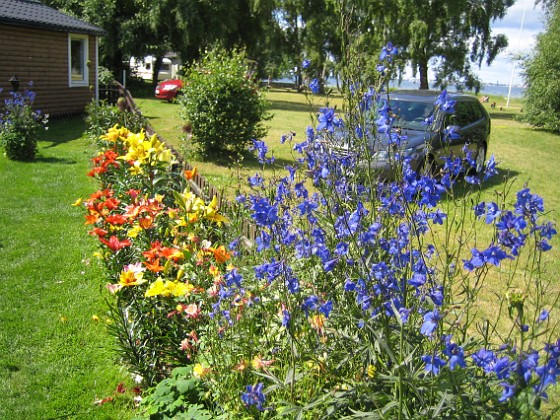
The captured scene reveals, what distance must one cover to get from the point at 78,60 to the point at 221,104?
11.5m

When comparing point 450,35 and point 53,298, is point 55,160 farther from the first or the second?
point 450,35

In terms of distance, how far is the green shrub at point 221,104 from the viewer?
33.5 feet

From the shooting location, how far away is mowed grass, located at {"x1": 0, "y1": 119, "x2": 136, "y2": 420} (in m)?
3.37

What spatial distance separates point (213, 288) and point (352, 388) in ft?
3.46

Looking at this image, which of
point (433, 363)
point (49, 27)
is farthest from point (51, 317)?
point (49, 27)

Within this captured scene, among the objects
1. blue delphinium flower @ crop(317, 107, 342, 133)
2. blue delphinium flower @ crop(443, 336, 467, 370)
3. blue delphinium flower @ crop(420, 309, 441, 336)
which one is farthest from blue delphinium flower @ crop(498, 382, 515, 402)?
blue delphinium flower @ crop(317, 107, 342, 133)

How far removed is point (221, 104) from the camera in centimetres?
1028

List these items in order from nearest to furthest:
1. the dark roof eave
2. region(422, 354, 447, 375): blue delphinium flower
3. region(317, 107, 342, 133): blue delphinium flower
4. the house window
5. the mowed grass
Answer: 1. region(422, 354, 447, 375): blue delphinium flower
2. region(317, 107, 342, 133): blue delphinium flower
3. the mowed grass
4. the dark roof eave
5. the house window

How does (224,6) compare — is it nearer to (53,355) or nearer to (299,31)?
(299,31)

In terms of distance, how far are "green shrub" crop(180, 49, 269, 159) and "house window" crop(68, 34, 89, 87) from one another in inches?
357

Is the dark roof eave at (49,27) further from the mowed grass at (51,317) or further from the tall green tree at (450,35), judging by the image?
the tall green tree at (450,35)

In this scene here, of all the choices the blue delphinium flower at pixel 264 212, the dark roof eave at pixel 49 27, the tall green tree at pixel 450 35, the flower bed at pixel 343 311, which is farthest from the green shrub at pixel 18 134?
the tall green tree at pixel 450 35

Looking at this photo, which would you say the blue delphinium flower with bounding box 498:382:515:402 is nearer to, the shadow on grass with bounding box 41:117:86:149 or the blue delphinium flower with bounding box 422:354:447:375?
the blue delphinium flower with bounding box 422:354:447:375

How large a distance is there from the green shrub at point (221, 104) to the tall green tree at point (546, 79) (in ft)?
49.9
